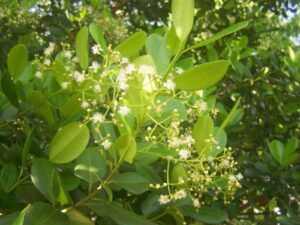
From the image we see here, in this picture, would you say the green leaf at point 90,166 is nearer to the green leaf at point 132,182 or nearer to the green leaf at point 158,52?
the green leaf at point 132,182

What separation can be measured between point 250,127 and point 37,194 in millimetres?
1799

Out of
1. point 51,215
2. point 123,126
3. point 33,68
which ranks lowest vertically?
point 51,215

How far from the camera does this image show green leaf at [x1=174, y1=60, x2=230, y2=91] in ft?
3.41

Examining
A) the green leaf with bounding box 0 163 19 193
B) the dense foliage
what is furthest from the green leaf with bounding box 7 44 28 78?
the green leaf with bounding box 0 163 19 193

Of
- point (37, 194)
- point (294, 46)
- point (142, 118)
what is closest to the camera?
point (142, 118)

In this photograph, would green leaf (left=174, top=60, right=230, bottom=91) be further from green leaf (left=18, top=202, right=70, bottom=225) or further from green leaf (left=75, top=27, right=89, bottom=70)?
green leaf (left=18, top=202, right=70, bottom=225)

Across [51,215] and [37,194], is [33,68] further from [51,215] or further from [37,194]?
[51,215]

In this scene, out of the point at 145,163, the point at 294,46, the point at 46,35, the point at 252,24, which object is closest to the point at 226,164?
the point at 145,163

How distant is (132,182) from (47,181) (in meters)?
0.21

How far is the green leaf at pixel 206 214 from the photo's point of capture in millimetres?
1412

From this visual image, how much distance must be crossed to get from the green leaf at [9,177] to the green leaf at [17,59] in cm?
32

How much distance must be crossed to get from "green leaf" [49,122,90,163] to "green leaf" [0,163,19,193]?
0.17m

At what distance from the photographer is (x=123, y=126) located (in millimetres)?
1104

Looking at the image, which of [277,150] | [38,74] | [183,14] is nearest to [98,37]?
[38,74]
